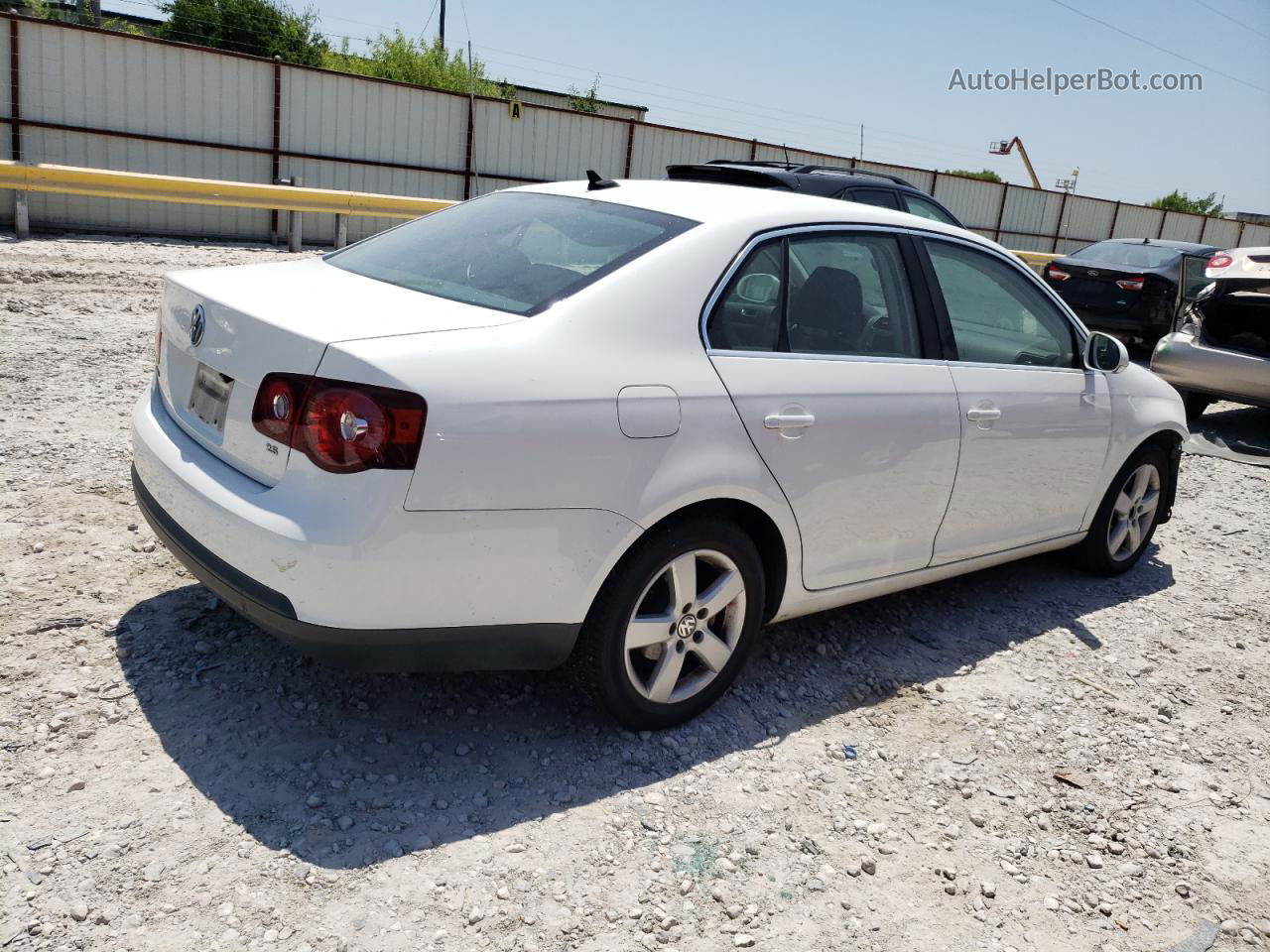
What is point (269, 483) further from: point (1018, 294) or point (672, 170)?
point (672, 170)

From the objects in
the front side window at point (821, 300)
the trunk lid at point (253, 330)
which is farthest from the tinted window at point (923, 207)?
the trunk lid at point (253, 330)

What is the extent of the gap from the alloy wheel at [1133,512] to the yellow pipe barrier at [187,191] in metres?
10.9

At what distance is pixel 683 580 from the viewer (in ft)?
10.8

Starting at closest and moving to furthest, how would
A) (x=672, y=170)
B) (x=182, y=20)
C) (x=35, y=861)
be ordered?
(x=35, y=861) → (x=672, y=170) → (x=182, y=20)

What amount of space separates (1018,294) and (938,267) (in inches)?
24.9

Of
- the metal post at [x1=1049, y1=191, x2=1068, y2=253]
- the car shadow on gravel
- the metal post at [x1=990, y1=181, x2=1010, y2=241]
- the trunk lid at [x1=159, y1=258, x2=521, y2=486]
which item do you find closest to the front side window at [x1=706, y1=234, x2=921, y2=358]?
the trunk lid at [x1=159, y1=258, x2=521, y2=486]

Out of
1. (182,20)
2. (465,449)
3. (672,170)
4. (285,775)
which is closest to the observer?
(465,449)

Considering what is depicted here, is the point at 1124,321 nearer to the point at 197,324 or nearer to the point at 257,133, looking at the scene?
the point at 197,324

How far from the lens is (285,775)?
9.87 ft

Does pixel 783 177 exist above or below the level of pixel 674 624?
above

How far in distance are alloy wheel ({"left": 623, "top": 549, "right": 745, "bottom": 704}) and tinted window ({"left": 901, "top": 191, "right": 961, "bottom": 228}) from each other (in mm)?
6625

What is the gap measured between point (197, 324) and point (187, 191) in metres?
10.8

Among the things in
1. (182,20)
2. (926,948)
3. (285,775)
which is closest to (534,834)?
(285,775)

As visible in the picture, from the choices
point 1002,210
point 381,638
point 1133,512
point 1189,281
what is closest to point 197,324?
point 381,638
